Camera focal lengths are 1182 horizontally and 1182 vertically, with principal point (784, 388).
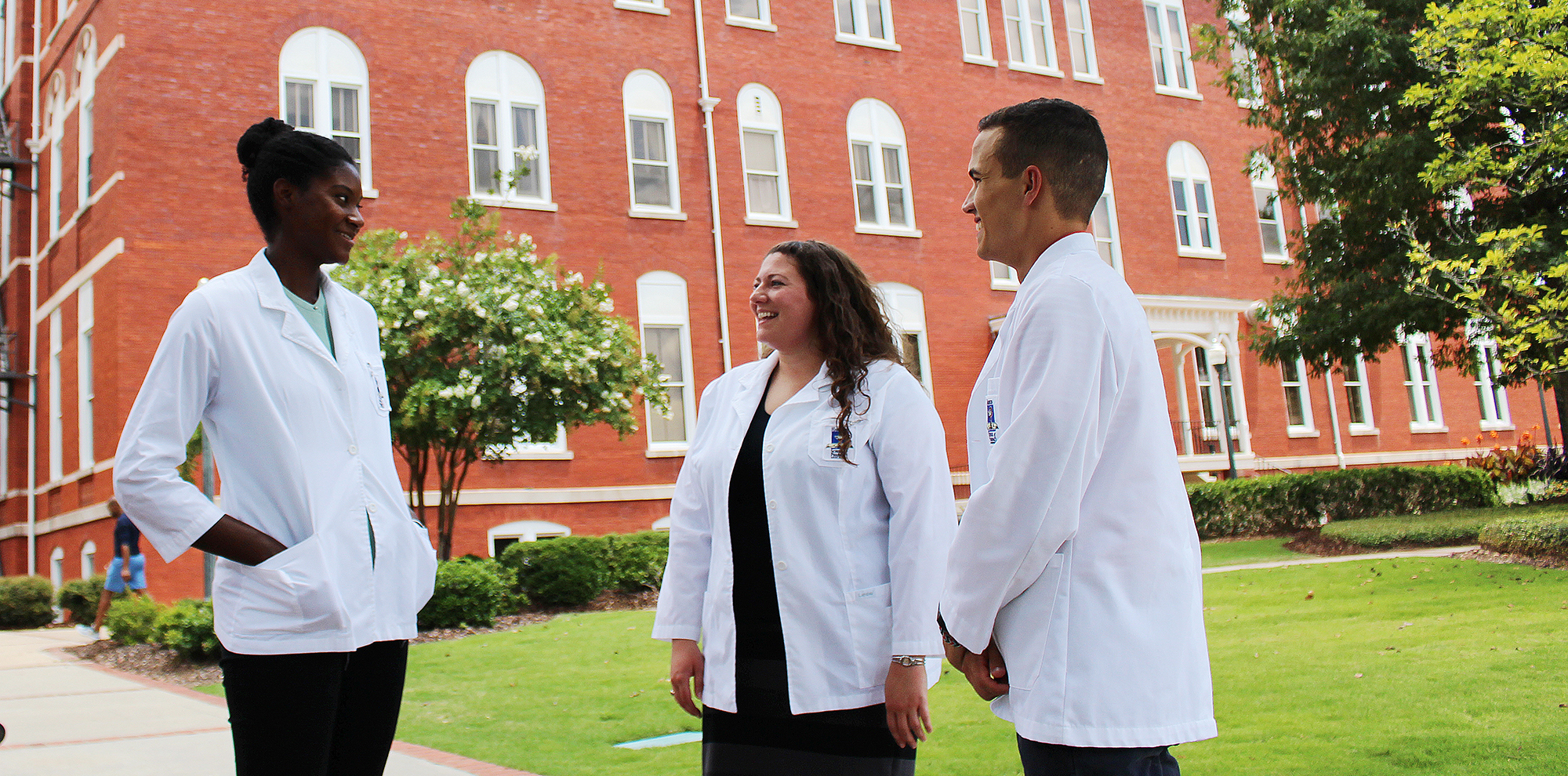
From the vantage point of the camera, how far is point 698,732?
23.8 feet

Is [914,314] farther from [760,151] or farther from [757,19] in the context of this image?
[757,19]

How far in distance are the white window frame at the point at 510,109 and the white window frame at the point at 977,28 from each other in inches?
412

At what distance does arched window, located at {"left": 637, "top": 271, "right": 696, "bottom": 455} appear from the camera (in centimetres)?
2230

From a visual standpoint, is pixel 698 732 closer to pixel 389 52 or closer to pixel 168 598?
pixel 168 598

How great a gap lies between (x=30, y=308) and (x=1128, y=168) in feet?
80.5

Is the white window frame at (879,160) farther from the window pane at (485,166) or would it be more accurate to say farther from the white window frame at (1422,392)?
the white window frame at (1422,392)

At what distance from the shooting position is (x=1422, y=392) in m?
32.5

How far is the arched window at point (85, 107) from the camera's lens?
20172mm

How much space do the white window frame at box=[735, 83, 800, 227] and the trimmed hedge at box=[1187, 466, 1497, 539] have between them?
9.79 m

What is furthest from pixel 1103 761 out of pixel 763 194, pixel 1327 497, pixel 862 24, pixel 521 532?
pixel 862 24

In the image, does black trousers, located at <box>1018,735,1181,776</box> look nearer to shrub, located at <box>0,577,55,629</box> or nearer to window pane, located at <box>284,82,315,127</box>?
window pane, located at <box>284,82,315,127</box>

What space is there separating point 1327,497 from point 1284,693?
18603 millimetres

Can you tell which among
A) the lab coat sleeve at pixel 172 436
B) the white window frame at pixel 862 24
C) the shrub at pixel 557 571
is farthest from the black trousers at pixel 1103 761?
the white window frame at pixel 862 24

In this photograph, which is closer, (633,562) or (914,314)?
(633,562)
